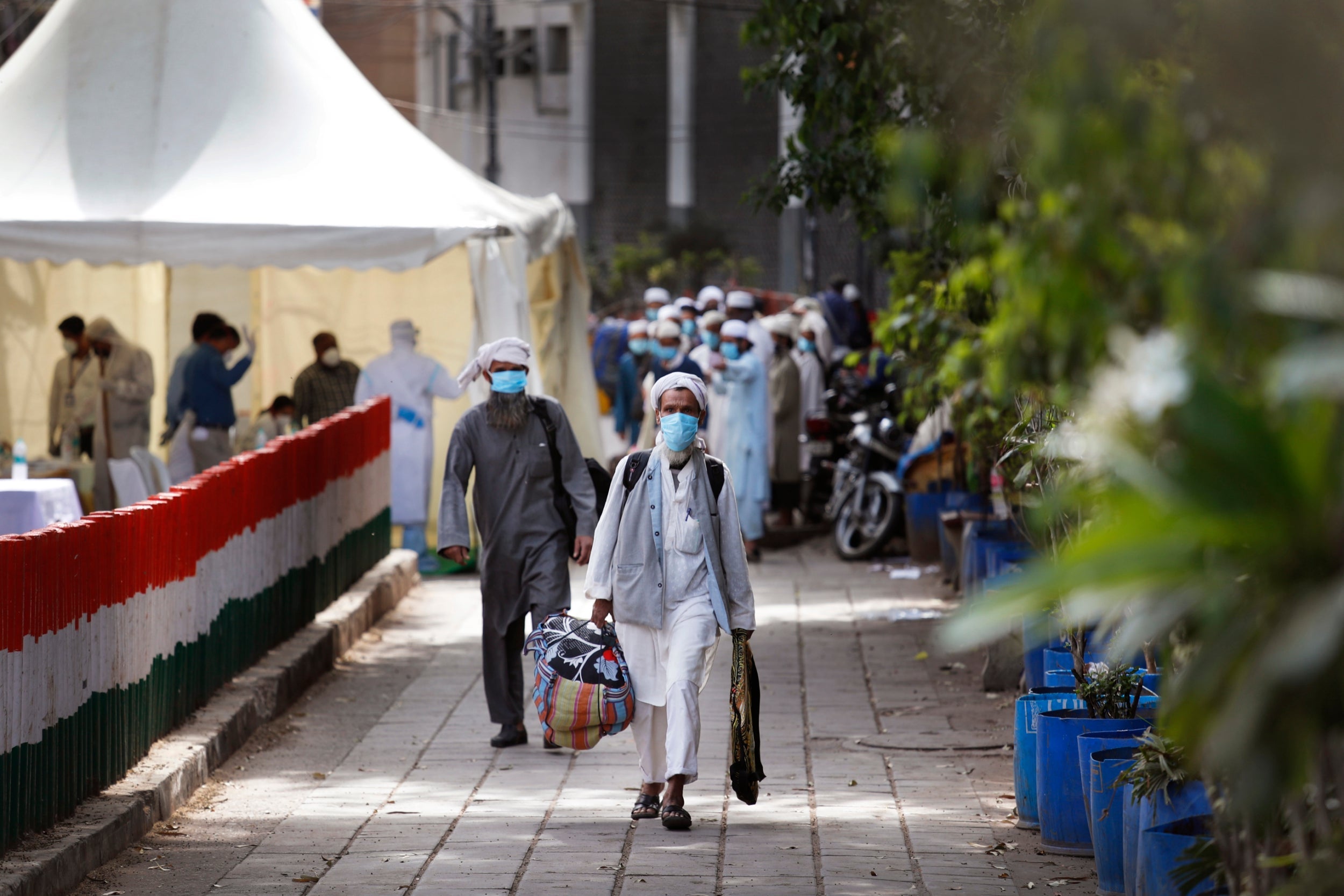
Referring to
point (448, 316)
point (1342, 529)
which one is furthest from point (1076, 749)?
point (448, 316)

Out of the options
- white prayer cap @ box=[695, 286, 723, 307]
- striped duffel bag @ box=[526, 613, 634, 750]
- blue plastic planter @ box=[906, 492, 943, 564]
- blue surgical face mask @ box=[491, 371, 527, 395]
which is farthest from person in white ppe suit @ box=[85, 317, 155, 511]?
A: striped duffel bag @ box=[526, 613, 634, 750]

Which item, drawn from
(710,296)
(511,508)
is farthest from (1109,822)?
(710,296)

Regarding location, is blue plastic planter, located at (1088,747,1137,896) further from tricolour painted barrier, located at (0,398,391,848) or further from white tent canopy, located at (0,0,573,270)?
white tent canopy, located at (0,0,573,270)

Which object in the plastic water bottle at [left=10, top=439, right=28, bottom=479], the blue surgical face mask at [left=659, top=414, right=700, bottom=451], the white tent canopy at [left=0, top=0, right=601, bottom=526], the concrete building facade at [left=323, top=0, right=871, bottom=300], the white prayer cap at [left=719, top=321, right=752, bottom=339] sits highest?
the concrete building facade at [left=323, top=0, right=871, bottom=300]

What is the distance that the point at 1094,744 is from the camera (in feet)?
17.7

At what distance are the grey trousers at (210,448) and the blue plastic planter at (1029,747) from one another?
7.83 metres

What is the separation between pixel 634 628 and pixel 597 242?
34.3 meters

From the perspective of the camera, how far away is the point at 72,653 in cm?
561

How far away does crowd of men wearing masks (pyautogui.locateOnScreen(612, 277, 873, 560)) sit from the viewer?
1359 cm

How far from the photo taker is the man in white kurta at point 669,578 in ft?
20.2

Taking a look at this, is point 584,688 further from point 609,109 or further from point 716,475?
point 609,109

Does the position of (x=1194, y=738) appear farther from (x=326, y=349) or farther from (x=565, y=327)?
(x=565, y=327)

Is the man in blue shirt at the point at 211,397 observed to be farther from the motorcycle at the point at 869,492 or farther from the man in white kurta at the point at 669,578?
the man in white kurta at the point at 669,578

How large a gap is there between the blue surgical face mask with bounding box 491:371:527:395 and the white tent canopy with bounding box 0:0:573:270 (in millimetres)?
3805
